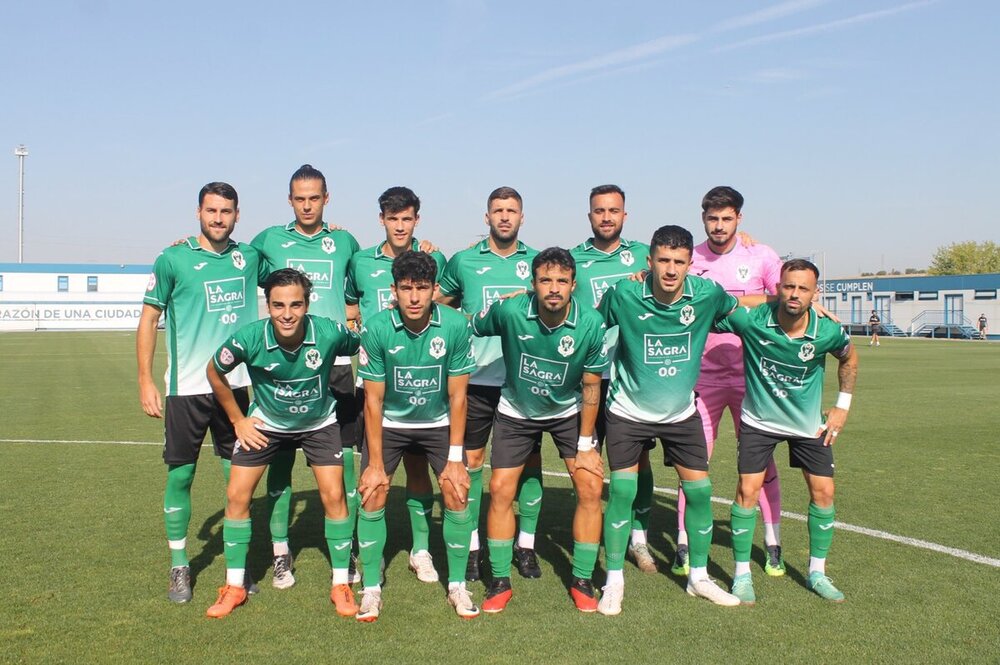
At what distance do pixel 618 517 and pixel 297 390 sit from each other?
1.99m

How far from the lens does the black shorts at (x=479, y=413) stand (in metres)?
5.45

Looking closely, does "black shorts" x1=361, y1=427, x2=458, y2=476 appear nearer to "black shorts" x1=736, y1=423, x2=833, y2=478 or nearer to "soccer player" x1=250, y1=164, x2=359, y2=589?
"soccer player" x1=250, y1=164, x2=359, y2=589

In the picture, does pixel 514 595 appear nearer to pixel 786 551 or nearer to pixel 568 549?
pixel 568 549

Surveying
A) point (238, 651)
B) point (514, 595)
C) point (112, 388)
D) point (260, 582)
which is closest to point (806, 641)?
point (514, 595)

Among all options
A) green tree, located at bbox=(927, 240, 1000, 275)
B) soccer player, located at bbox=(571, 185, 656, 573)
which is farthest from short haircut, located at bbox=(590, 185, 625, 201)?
green tree, located at bbox=(927, 240, 1000, 275)

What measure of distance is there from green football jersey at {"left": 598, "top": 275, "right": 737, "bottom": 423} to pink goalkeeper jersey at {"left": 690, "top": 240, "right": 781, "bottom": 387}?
29.6 inches

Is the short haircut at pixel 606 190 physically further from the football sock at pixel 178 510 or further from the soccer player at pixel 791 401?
the football sock at pixel 178 510

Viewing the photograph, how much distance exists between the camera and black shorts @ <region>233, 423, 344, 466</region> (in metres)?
4.80

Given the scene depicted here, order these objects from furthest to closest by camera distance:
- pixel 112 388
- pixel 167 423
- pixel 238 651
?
pixel 112 388 < pixel 167 423 < pixel 238 651

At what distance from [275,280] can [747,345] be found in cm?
282

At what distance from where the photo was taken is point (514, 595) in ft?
16.0

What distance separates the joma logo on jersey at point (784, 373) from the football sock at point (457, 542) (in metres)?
2.00

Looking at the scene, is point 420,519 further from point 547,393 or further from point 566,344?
point 566,344

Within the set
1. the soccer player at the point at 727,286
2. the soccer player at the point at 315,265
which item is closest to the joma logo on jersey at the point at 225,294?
the soccer player at the point at 315,265
